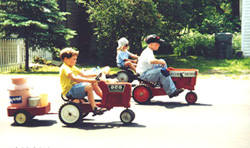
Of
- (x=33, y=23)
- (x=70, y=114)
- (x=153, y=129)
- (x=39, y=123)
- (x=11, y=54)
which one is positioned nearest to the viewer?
(x=153, y=129)

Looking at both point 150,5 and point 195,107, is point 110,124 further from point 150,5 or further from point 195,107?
point 150,5

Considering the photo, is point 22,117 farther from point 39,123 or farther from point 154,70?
point 154,70

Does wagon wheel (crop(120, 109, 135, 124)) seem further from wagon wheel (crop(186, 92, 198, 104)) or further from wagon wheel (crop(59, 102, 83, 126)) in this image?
wagon wheel (crop(186, 92, 198, 104))

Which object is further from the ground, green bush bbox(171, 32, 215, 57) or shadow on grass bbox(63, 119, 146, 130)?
green bush bbox(171, 32, 215, 57)

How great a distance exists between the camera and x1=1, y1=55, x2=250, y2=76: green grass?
17.1m

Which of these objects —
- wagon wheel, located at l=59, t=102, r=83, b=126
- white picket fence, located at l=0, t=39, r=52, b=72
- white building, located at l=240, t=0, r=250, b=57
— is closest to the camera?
wagon wheel, located at l=59, t=102, r=83, b=126

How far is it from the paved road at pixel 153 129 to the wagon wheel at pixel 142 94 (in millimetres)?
181

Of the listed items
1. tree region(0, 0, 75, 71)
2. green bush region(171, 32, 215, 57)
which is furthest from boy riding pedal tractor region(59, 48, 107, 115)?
green bush region(171, 32, 215, 57)

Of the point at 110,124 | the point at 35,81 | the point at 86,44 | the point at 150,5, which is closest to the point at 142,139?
the point at 110,124

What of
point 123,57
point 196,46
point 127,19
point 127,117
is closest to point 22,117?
point 127,117

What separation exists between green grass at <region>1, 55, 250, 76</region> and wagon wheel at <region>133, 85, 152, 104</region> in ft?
25.3

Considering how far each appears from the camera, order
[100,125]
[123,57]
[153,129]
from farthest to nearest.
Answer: [123,57] < [100,125] < [153,129]

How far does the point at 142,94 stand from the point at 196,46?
608 inches

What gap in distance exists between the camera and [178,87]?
9.38m
